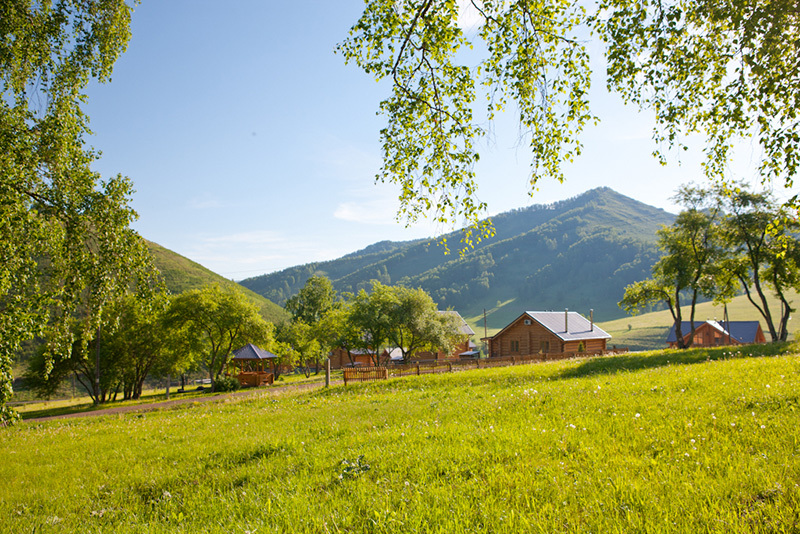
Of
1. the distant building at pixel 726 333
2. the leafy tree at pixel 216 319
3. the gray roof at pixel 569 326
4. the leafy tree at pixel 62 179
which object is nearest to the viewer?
the leafy tree at pixel 62 179

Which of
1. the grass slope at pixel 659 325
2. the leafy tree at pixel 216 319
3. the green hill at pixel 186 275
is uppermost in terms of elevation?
the green hill at pixel 186 275

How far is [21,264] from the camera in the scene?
27.1ft

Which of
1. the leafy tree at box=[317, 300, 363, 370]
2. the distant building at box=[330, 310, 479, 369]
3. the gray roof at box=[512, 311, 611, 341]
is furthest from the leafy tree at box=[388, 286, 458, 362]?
the gray roof at box=[512, 311, 611, 341]

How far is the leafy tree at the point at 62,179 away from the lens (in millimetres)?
8688

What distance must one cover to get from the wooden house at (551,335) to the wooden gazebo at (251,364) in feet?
99.1

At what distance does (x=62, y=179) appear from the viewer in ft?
31.5

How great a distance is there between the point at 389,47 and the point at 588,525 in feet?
23.4

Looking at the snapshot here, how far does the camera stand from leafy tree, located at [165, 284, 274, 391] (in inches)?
1645

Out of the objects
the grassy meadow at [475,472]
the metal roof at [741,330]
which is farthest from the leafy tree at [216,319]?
the metal roof at [741,330]

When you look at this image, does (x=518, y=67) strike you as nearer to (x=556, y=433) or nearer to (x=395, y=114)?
(x=395, y=114)

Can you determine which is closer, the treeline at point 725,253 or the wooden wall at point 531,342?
the treeline at point 725,253

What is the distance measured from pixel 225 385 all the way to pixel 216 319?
6.84 m

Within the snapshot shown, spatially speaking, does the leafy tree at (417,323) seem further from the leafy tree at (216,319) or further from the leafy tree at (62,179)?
the leafy tree at (62,179)

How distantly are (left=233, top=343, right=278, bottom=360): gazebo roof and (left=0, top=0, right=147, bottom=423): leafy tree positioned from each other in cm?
4172
